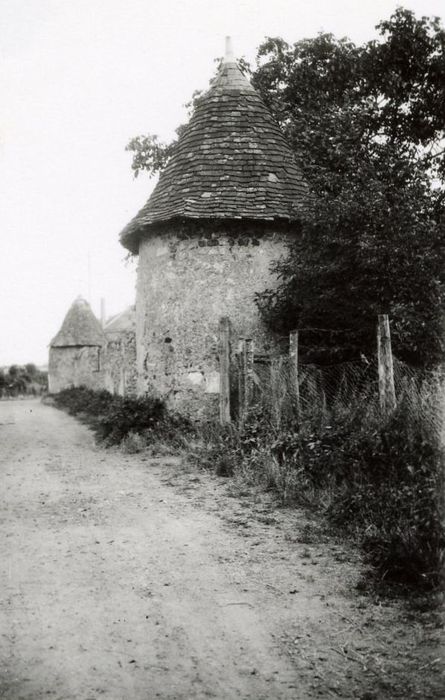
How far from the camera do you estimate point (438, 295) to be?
8.53 meters

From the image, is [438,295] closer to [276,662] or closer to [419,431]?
[419,431]

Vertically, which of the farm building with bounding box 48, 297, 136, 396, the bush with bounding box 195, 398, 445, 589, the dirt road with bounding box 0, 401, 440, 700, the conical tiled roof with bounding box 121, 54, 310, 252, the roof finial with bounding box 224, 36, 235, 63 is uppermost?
the roof finial with bounding box 224, 36, 235, 63

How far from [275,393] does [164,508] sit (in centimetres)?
293

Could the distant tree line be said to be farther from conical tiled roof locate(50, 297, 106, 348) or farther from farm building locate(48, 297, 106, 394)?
conical tiled roof locate(50, 297, 106, 348)

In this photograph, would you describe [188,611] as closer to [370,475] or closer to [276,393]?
[370,475]

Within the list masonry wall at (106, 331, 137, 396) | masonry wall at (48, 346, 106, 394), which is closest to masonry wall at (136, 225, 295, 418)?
masonry wall at (106, 331, 137, 396)

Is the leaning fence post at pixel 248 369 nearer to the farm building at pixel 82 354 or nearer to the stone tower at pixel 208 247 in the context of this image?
the stone tower at pixel 208 247

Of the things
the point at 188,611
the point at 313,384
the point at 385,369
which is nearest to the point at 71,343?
the point at 313,384

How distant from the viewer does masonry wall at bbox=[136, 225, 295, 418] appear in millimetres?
11234

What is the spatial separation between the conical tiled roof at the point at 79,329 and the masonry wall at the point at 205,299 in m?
22.5

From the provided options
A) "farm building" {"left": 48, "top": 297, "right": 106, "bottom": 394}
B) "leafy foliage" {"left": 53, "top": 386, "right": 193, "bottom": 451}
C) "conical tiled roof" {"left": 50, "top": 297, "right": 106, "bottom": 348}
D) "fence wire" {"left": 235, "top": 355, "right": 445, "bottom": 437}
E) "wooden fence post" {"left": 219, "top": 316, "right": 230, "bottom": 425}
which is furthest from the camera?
"conical tiled roof" {"left": 50, "top": 297, "right": 106, "bottom": 348}

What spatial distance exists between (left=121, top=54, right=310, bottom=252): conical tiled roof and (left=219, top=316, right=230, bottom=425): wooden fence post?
2283 mm

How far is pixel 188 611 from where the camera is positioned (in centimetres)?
375

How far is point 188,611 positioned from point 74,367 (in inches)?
1153
